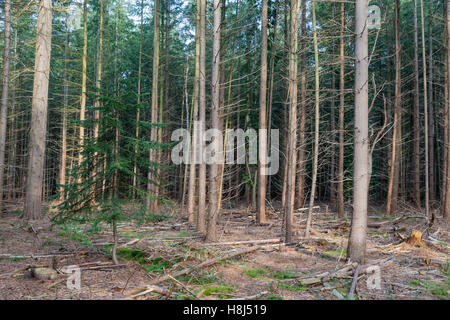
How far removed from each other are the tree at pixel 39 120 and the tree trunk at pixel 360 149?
1095 cm

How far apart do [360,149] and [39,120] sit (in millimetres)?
11321

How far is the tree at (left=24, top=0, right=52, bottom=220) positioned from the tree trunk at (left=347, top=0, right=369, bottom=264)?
10.9m

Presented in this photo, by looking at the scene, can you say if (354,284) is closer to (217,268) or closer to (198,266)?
(217,268)

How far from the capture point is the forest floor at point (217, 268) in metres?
4.76

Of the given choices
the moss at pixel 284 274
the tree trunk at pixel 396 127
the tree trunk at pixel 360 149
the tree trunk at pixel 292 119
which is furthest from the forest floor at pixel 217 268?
the tree trunk at pixel 396 127

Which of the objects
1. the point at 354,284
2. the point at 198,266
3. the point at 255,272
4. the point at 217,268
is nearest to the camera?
the point at 354,284

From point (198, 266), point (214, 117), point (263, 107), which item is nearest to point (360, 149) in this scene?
point (214, 117)

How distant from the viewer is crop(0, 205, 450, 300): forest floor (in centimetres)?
476

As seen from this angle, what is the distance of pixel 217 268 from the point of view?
6.32 meters

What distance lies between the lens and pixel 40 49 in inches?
438

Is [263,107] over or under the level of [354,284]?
over

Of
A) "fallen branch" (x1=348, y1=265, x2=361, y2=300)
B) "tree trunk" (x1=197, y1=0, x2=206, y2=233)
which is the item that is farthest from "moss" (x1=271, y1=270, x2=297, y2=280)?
"tree trunk" (x1=197, y1=0, x2=206, y2=233)
